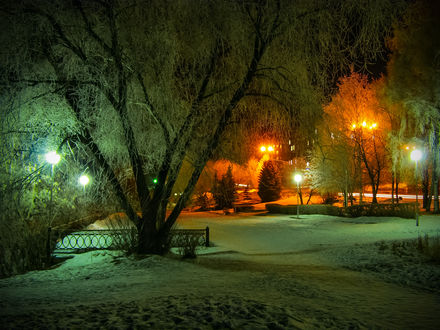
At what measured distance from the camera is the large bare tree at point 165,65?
25.8 feet

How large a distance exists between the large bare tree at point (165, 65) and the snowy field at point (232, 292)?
2310 millimetres

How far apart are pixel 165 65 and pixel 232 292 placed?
5834 mm

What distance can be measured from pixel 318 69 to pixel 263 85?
1.70 metres

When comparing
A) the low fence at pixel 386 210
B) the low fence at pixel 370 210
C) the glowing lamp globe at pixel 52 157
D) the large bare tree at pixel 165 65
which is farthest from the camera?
the low fence at pixel 370 210

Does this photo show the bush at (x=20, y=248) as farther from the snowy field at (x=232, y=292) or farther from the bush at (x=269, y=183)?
the bush at (x=269, y=183)

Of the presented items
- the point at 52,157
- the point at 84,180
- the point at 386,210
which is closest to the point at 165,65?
the point at 52,157

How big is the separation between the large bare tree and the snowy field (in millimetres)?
2310

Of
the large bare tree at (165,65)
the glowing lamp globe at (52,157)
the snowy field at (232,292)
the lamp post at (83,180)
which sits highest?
the large bare tree at (165,65)

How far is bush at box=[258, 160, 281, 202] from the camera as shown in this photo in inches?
1745

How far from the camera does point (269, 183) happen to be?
→ 44469mm

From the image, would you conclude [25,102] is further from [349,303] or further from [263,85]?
[349,303]

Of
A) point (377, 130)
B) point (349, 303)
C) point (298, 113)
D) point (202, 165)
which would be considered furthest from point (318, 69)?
point (377, 130)

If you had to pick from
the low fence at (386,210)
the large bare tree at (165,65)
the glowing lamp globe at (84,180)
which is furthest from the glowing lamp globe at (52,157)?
the low fence at (386,210)

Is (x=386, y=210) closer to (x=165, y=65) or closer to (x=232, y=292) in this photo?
(x=165, y=65)
